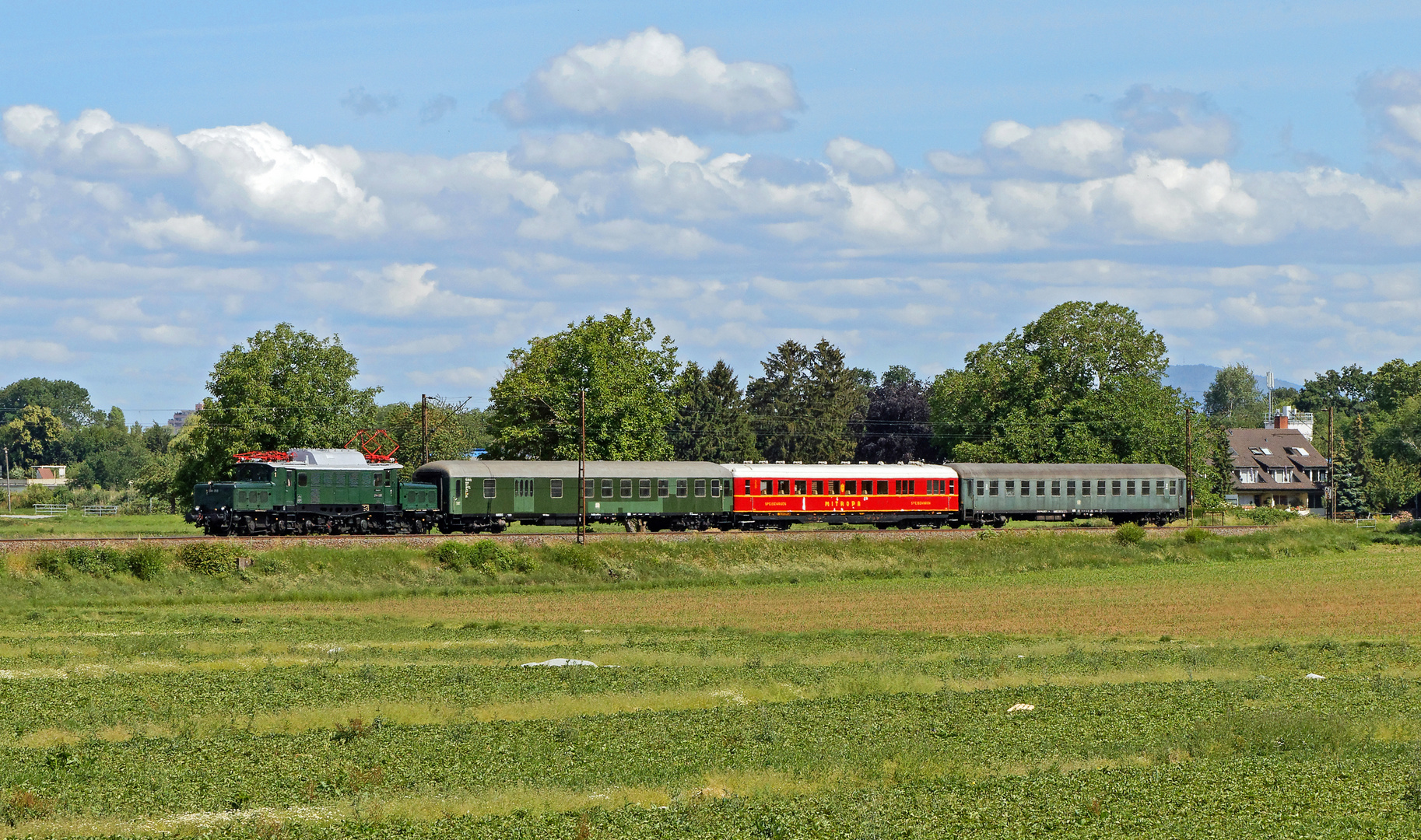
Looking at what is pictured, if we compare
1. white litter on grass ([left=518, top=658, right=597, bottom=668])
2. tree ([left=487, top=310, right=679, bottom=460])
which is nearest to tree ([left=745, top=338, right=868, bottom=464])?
tree ([left=487, top=310, right=679, bottom=460])

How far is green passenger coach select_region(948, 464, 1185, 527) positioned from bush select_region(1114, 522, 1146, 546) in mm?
6482

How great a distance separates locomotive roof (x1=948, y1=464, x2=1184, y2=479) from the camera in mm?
72188

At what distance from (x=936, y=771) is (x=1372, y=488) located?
4499 inches

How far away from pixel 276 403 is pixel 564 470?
23.0m

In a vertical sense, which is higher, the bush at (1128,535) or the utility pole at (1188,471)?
the utility pole at (1188,471)

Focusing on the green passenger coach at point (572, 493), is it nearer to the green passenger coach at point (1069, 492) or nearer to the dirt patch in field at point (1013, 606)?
the dirt patch in field at point (1013, 606)

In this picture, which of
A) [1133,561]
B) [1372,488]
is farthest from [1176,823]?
[1372,488]

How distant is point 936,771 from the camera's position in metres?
18.2

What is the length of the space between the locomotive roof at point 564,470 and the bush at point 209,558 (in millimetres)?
13036

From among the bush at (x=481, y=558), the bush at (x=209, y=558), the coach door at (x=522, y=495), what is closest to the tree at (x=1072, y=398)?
the coach door at (x=522, y=495)

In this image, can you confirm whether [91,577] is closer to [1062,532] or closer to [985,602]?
[985,602]

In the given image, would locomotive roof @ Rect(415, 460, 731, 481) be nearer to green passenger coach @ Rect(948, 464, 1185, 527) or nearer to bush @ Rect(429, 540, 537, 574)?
bush @ Rect(429, 540, 537, 574)

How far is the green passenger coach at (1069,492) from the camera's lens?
71938mm

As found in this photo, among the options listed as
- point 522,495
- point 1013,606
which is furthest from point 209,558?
point 1013,606
